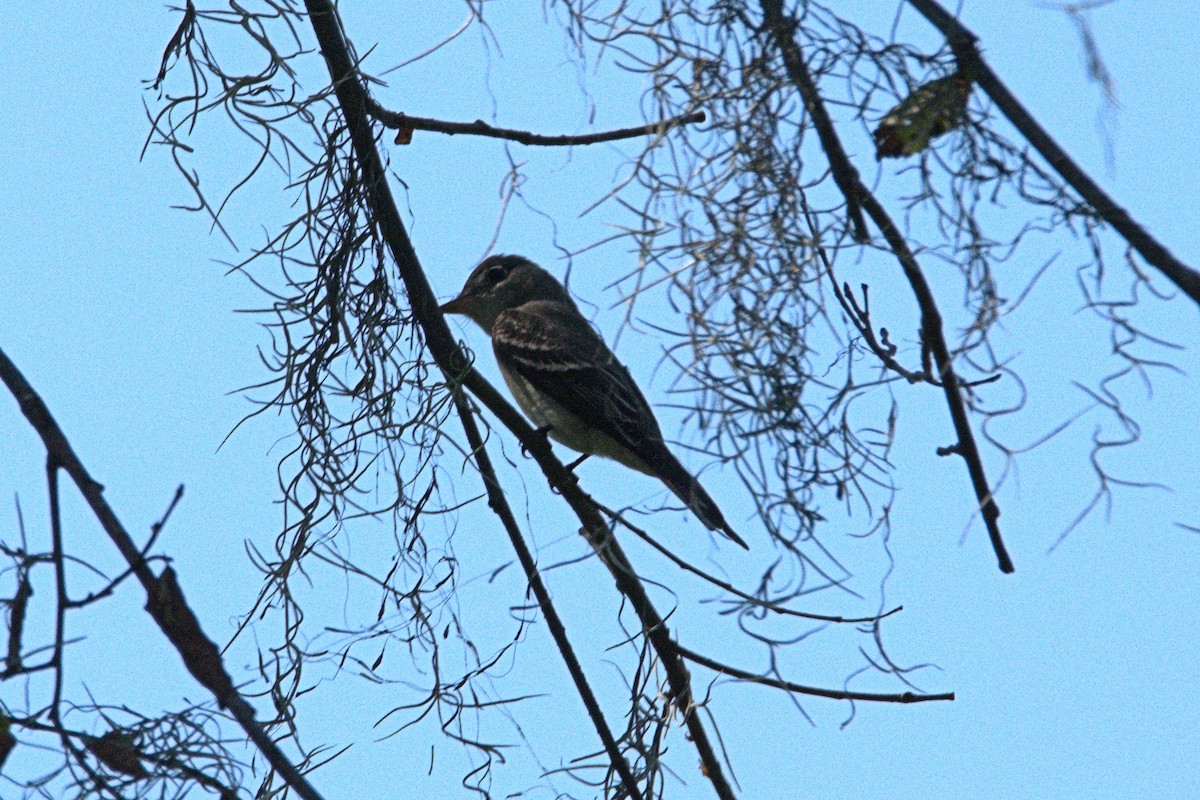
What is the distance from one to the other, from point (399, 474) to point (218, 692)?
1.30 m

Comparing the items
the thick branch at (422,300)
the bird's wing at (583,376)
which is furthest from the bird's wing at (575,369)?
the thick branch at (422,300)

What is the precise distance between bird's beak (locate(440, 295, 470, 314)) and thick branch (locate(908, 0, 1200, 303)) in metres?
3.71

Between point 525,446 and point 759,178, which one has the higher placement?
point 525,446

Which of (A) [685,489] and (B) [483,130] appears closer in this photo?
(B) [483,130]

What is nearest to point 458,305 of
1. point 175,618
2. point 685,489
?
point 685,489

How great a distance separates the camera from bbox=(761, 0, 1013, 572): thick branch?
2113mm

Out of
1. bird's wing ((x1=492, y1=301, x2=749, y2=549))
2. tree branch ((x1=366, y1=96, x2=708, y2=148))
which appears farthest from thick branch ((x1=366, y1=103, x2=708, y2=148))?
bird's wing ((x1=492, y1=301, x2=749, y2=549))

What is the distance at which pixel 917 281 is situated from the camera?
2.15 meters

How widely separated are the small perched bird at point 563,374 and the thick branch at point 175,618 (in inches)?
90.8

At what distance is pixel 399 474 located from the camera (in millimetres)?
2777

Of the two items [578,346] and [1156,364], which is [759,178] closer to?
[1156,364]

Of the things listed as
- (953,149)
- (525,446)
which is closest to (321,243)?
(525,446)

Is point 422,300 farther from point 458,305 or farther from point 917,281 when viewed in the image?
point 458,305

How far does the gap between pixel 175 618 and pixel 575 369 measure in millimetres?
3358
